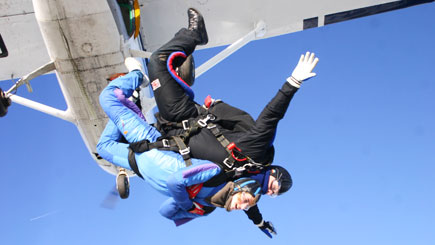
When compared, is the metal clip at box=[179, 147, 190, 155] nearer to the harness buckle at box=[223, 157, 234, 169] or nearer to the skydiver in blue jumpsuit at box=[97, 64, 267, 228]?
the skydiver in blue jumpsuit at box=[97, 64, 267, 228]

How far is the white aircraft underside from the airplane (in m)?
0.02

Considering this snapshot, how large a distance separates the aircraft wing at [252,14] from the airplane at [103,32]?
28 millimetres

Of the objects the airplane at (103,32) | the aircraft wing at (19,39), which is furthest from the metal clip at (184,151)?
the aircraft wing at (19,39)

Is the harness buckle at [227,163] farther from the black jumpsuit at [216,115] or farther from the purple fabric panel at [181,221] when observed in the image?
the purple fabric panel at [181,221]

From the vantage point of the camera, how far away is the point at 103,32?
7.27 metres

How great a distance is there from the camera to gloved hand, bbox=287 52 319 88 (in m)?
3.94

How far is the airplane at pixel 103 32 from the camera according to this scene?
7031mm

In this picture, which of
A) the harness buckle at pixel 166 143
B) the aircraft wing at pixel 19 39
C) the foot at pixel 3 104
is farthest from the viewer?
the aircraft wing at pixel 19 39

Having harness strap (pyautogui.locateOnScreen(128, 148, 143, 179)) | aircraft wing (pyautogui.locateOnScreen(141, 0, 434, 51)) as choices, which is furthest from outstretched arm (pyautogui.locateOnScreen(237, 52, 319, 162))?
aircraft wing (pyautogui.locateOnScreen(141, 0, 434, 51))

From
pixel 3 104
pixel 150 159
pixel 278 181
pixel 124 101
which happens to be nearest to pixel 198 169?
pixel 150 159

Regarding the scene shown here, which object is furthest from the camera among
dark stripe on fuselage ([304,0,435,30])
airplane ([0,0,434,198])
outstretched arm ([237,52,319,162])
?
dark stripe on fuselage ([304,0,435,30])

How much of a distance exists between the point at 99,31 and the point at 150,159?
3936 mm

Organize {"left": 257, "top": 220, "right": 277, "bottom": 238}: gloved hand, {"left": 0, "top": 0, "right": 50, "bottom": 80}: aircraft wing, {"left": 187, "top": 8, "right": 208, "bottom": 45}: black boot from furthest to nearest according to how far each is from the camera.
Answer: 1. {"left": 0, "top": 0, "right": 50, "bottom": 80}: aircraft wing
2. {"left": 257, "top": 220, "right": 277, "bottom": 238}: gloved hand
3. {"left": 187, "top": 8, "right": 208, "bottom": 45}: black boot

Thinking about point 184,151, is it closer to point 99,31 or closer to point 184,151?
point 184,151
